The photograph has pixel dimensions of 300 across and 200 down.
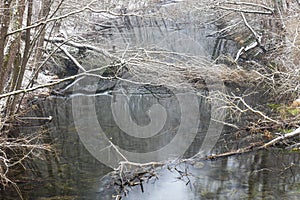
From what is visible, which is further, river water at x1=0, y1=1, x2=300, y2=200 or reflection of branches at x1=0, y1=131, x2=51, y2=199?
river water at x1=0, y1=1, x2=300, y2=200

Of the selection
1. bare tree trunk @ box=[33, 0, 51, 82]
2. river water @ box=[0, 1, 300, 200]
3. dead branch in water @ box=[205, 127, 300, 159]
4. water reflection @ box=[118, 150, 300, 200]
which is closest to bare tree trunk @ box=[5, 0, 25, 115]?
bare tree trunk @ box=[33, 0, 51, 82]

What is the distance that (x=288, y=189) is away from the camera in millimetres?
5375

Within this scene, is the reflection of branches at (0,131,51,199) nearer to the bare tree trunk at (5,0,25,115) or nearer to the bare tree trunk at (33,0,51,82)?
the bare tree trunk at (5,0,25,115)

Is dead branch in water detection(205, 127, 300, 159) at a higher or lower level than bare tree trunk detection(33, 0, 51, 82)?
lower

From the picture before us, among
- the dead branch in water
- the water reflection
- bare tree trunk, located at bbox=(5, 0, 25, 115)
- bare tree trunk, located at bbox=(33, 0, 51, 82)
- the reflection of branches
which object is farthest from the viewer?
bare tree trunk, located at bbox=(33, 0, 51, 82)

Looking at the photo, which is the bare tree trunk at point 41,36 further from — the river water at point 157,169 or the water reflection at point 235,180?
the water reflection at point 235,180

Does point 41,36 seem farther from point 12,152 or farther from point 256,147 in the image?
point 256,147

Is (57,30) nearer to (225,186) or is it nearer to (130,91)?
(130,91)

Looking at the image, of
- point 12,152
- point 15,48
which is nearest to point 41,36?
point 15,48

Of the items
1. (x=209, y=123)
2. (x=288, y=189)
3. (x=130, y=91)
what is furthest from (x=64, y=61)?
(x=288, y=189)

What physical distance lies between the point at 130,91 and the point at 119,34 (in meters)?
3.34

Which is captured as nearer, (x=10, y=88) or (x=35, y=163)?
(x=35, y=163)

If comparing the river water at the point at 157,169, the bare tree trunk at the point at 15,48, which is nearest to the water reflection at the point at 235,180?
the river water at the point at 157,169

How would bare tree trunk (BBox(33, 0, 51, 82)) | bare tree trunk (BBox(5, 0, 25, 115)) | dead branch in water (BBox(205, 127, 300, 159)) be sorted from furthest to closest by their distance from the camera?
bare tree trunk (BBox(33, 0, 51, 82)), bare tree trunk (BBox(5, 0, 25, 115)), dead branch in water (BBox(205, 127, 300, 159))
